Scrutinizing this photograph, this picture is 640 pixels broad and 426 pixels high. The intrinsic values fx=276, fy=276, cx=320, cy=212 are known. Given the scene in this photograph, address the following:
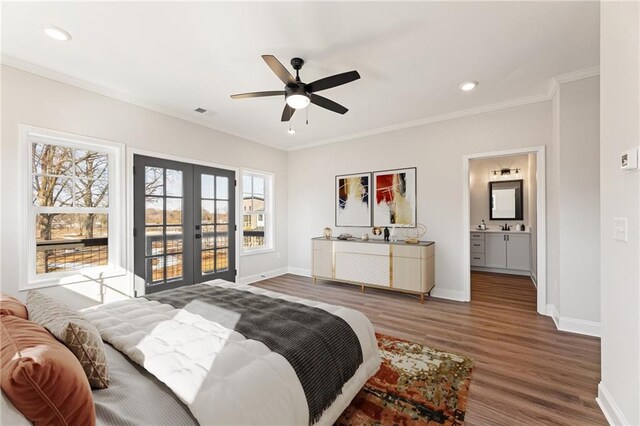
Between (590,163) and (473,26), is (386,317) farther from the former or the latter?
(473,26)

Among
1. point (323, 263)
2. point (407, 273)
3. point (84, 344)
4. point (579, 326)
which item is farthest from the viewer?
point (323, 263)

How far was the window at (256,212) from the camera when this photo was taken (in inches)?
207

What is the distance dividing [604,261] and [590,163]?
168 centimetres

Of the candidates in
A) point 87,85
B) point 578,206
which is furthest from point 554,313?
point 87,85

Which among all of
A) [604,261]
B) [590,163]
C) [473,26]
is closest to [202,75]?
[473,26]

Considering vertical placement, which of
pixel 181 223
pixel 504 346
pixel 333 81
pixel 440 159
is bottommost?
pixel 504 346

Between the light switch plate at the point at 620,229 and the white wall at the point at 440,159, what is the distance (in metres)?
2.38

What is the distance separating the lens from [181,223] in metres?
4.10

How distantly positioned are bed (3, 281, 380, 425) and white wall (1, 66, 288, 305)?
1.66 metres

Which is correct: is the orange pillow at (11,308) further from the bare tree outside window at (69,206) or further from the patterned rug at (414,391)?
the bare tree outside window at (69,206)

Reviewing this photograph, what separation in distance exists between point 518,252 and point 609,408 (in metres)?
4.48

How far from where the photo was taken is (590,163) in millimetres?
2908

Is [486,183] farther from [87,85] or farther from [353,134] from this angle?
[87,85]

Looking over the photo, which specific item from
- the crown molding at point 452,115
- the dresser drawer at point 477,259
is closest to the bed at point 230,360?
the crown molding at point 452,115
